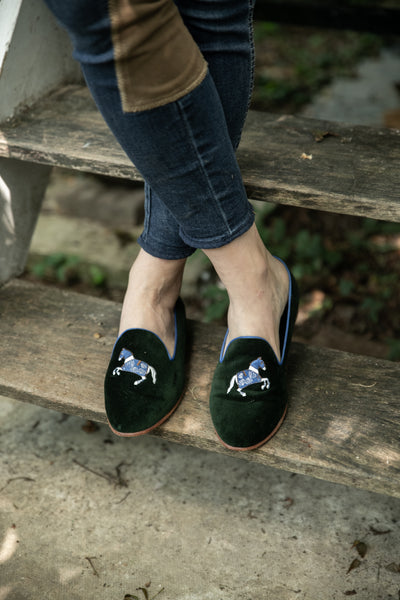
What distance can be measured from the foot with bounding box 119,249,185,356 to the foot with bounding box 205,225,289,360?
0.18 metres

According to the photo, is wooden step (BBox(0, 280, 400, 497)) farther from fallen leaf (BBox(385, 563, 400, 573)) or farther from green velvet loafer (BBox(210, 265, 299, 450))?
fallen leaf (BBox(385, 563, 400, 573))

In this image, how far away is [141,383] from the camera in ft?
4.09

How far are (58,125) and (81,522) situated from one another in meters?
1.13

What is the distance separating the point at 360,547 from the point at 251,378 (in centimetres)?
57

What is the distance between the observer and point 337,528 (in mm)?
1427

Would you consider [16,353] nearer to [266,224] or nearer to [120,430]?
[120,430]

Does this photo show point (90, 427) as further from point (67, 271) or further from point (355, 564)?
point (67, 271)

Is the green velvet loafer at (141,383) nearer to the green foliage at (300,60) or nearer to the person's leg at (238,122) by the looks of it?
the person's leg at (238,122)

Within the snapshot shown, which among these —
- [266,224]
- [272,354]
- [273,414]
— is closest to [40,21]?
[272,354]

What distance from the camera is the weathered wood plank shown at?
277 centimetres

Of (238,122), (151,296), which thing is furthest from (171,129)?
(151,296)

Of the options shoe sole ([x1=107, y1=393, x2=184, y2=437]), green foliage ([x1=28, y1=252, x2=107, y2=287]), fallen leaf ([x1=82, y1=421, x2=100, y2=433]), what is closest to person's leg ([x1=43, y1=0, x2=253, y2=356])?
shoe sole ([x1=107, y1=393, x2=184, y2=437])

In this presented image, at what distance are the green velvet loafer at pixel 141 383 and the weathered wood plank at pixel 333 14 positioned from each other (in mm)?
2343

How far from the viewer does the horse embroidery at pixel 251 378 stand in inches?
47.4
